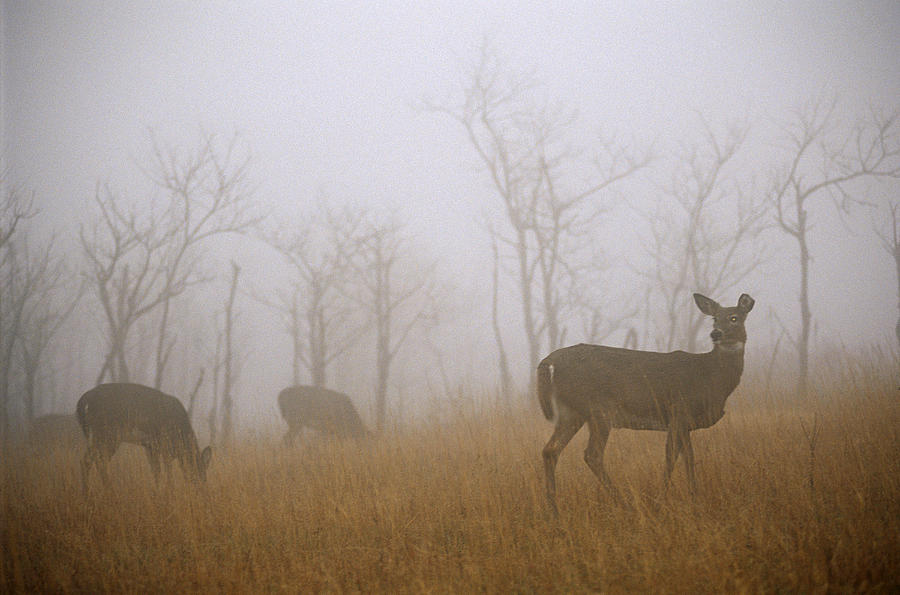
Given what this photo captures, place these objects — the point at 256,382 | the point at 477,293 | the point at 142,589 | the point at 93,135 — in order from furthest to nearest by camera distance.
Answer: the point at 256,382
the point at 477,293
the point at 93,135
the point at 142,589

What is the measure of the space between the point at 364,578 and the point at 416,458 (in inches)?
112

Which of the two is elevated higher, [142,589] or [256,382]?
[256,382]

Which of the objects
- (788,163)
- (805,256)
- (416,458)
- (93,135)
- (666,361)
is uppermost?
(93,135)

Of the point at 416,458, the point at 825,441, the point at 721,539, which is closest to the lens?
the point at 721,539

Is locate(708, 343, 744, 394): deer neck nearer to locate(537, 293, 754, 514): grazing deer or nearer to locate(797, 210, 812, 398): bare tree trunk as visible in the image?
locate(537, 293, 754, 514): grazing deer

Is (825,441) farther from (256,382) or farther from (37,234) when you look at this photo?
(256,382)

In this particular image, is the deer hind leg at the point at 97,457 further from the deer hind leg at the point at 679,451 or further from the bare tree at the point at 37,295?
the bare tree at the point at 37,295

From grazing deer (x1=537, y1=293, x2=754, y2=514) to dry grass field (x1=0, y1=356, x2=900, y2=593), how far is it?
1.52 feet

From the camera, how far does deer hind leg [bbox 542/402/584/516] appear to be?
193 inches

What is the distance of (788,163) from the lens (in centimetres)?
1462

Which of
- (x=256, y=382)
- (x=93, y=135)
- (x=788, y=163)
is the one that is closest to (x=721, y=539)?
(x=788, y=163)

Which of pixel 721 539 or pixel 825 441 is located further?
pixel 825 441

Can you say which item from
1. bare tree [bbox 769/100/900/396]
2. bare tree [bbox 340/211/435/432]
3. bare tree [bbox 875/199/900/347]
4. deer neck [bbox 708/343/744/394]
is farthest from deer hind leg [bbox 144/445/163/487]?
bare tree [bbox 875/199/900/347]

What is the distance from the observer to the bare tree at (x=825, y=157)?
1215 centimetres
